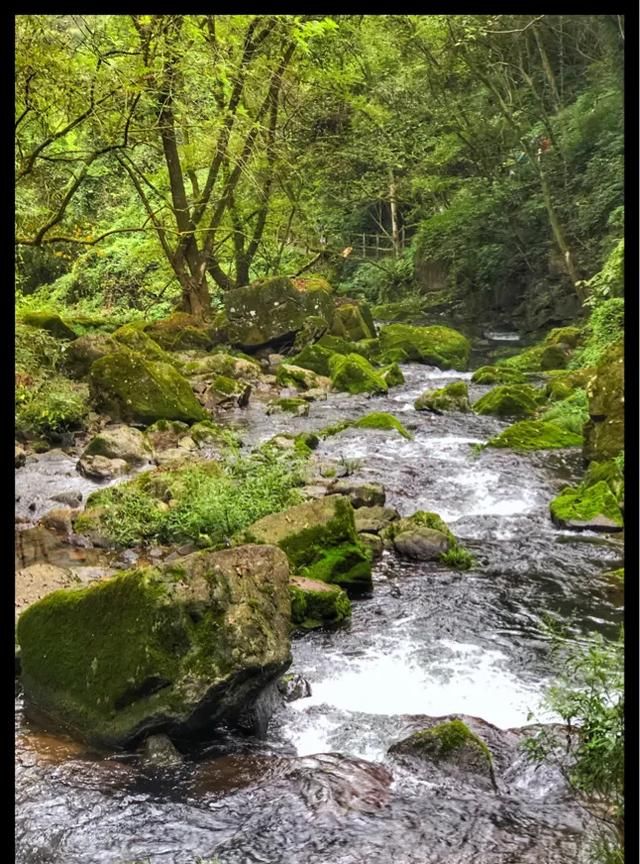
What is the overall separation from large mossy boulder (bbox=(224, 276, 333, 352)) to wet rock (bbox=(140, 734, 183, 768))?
13254 mm

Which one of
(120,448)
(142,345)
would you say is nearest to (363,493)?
(120,448)

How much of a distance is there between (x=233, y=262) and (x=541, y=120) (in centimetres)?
878

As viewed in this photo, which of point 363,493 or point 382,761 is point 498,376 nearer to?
point 363,493

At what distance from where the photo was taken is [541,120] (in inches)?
790

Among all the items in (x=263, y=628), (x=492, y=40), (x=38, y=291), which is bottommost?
(x=263, y=628)

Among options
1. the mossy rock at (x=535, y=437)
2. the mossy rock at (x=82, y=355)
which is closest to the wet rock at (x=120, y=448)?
the mossy rock at (x=82, y=355)

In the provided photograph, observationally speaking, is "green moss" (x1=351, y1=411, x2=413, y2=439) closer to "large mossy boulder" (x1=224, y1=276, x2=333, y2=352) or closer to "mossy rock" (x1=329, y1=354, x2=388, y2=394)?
"mossy rock" (x1=329, y1=354, x2=388, y2=394)

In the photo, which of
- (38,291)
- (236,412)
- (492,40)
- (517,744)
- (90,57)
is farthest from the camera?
(38,291)

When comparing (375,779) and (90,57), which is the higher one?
(90,57)

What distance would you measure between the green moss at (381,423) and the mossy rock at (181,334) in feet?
20.3

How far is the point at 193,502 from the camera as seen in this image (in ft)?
24.1

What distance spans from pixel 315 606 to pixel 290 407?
726 centimetres

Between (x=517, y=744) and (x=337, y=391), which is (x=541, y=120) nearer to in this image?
(x=337, y=391)

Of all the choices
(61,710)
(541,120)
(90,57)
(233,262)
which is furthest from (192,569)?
(541,120)
